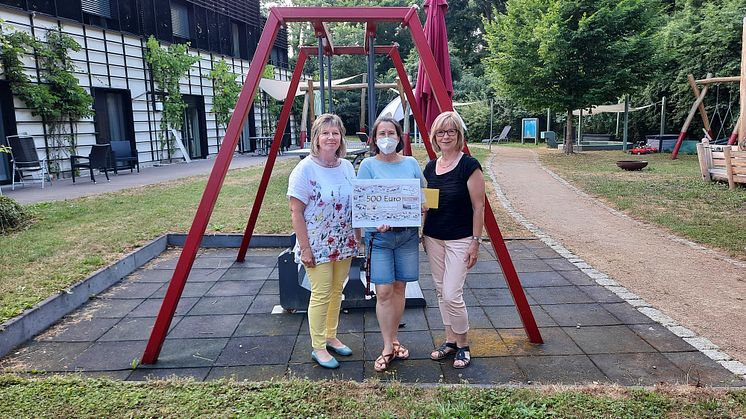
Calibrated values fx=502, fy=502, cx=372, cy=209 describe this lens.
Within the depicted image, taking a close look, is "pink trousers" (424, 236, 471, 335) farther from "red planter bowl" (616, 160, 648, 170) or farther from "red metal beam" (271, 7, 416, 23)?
"red planter bowl" (616, 160, 648, 170)

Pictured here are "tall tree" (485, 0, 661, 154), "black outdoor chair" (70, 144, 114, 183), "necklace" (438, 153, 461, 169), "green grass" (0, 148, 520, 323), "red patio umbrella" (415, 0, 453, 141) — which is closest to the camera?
"necklace" (438, 153, 461, 169)

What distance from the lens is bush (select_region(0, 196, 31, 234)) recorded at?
6.46 meters

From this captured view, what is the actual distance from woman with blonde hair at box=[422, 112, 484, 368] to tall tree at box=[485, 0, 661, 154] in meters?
15.4

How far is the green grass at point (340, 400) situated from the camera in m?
2.52

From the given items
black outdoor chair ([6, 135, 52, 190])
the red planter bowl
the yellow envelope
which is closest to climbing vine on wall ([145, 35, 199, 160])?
black outdoor chair ([6, 135, 52, 190])

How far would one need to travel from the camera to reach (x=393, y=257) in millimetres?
3012

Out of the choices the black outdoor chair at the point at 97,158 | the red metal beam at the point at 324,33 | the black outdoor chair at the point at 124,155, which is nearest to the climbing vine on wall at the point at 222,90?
the black outdoor chair at the point at 124,155

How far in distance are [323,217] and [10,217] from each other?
572 cm

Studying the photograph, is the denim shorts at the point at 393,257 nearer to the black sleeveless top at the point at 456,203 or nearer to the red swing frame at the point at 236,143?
the black sleeveless top at the point at 456,203

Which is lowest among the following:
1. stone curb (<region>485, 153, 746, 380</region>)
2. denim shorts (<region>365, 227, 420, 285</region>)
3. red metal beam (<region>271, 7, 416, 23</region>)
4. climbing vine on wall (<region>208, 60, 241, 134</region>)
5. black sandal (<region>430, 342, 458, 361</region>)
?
stone curb (<region>485, 153, 746, 380</region>)

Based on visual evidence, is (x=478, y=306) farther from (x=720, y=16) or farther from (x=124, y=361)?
(x=720, y=16)

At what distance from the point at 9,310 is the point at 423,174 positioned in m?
3.13

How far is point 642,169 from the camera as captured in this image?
43.5ft

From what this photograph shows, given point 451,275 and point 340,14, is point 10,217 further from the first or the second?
point 451,275
